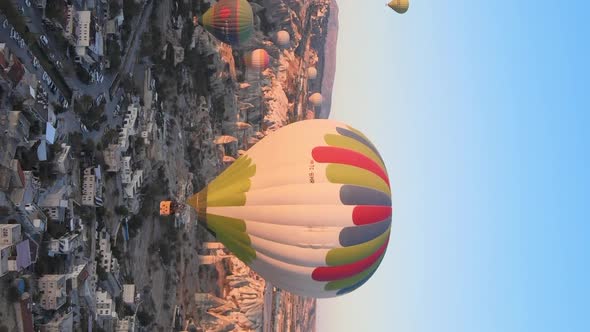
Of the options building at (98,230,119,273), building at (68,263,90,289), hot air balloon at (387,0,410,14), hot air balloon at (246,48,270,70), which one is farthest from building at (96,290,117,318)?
hot air balloon at (387,0,410,14)

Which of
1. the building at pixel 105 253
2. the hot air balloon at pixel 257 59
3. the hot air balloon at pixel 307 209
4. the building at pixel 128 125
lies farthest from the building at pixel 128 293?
the hot air balloon at pixel 257 59

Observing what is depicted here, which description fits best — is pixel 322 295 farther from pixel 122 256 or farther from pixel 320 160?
pixel 122 256

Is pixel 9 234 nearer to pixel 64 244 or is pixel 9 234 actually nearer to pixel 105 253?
pixel 64 244

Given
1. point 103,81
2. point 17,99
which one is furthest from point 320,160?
point 103,81

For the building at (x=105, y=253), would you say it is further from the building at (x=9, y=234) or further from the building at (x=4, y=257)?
the building at (x=4, y=257)

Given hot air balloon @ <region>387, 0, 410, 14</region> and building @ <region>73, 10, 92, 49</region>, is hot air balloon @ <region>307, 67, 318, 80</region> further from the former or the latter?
building @ <region>73, 10, 92, 49</region>

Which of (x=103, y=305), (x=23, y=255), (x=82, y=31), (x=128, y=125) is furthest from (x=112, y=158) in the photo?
(x=23, y=255)
